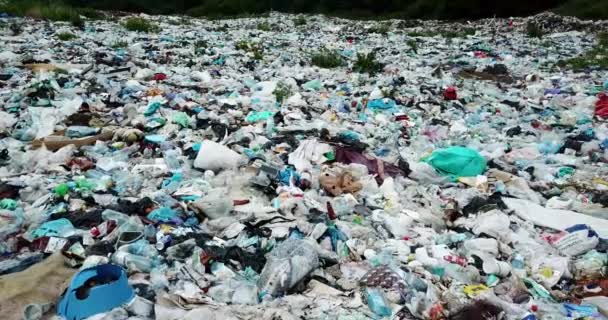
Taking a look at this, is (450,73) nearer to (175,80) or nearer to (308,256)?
(175,80)

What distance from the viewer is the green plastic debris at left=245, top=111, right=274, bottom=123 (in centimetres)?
437

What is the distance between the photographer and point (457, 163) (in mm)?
3547

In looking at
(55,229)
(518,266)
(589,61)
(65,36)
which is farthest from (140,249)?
(589,61)

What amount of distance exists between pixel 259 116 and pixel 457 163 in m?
1.86

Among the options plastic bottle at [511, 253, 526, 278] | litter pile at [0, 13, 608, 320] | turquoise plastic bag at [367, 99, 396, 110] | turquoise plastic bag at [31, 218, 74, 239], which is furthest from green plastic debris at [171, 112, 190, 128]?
plastic bottle at [511, 253, 526, 278]

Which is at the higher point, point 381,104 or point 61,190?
point 381,104

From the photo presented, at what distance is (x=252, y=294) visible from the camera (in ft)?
6.61

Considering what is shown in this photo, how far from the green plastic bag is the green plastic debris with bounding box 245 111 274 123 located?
1.58 meters

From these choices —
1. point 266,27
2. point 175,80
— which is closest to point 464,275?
point 175,80

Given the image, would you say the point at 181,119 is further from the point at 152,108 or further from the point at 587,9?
the point at 587,9

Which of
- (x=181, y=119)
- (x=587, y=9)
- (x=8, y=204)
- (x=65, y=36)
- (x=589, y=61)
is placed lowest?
(x=8, y=204)

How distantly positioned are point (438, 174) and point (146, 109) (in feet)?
8.92

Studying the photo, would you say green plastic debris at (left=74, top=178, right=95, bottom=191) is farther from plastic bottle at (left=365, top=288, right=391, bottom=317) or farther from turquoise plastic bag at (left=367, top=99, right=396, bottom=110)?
turquoise plastic bag at (left=367, top=99, right=396, bottom=110)

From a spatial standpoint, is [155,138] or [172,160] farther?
[155,138]
